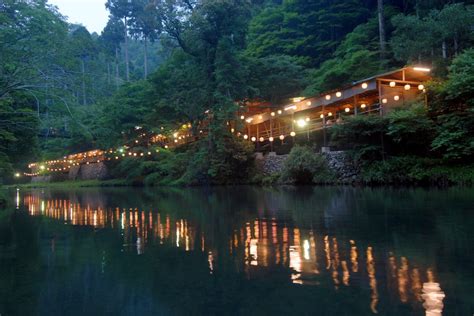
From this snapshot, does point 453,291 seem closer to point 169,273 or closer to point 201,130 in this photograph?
point 169,273

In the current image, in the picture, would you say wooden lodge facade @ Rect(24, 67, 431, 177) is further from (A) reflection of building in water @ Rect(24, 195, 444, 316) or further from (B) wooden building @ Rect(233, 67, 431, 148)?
(A) reflection of building in water @ Rect(24, 195, 444, 316)

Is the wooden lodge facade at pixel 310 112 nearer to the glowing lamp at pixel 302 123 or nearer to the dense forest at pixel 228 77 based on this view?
the glowing lamp at pixel 302 123

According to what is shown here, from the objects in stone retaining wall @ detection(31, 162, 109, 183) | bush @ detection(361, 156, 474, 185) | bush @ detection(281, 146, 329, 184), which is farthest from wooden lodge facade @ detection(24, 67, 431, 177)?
stone retaining wall @ detection(31, 162, 109, 183)

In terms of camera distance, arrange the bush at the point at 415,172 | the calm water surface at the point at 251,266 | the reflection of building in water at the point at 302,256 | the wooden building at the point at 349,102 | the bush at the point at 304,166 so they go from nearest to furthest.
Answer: the calm water surface at the point at 251,266, the reflection of building in water at the point at 302,256, the bush at the point at 415,172, the wooden building at the point at 349,102, the bush at the point at 304,166

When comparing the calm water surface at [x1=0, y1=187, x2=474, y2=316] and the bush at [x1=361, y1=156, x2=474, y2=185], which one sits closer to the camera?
the calm water surface at [x1=0, y1=187, x2=474, y2=316]

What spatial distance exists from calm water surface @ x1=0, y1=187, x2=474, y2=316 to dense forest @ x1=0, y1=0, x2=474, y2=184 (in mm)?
9091

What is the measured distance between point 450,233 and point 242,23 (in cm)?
2952

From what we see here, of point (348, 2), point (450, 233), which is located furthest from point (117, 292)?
point (348, 2)

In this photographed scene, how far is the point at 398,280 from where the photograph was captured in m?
4.58

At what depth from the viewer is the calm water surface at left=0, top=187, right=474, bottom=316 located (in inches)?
161

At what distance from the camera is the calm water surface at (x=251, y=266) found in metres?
4.10

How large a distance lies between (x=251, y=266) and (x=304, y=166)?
18.6 m

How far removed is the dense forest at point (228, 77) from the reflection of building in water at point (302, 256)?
33.0ft

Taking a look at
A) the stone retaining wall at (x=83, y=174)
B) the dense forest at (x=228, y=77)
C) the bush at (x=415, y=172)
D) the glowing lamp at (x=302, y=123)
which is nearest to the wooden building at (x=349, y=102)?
the glowing lamp at (x=302, y=123)
